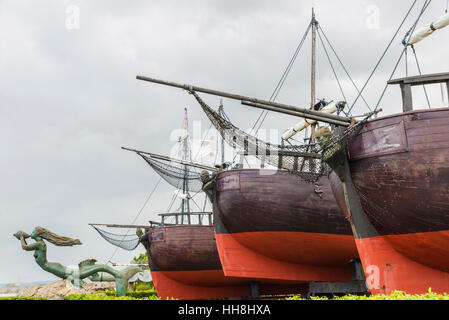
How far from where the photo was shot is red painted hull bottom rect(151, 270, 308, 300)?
16.2 m

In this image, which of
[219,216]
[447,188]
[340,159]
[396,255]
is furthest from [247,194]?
[447,188]

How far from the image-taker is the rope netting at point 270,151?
9.41 meters

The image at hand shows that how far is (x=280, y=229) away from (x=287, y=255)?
95 centimetres

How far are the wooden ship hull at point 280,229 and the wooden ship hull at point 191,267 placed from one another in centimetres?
358

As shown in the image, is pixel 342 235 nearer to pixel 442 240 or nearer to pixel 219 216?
pixel 219 216

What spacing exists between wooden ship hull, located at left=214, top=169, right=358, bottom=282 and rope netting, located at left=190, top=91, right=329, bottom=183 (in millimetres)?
848

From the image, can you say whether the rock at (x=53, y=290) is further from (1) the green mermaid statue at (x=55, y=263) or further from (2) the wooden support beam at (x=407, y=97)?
(2) the wooden support beam at (x=407, y=97)

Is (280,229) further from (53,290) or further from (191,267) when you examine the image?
(53,290)

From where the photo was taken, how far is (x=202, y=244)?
16266 mm

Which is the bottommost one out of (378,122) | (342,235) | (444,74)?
(342,235)

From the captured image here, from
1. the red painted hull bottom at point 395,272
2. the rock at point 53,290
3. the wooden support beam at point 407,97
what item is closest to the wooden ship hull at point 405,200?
the red painted hull bottom at point 395,272

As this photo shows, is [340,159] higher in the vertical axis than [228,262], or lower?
higher

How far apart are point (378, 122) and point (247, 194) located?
16.7 ft

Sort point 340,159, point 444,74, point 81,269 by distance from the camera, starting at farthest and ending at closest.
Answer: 1. point 81,269
2. point 340,159
3. point 444,74
